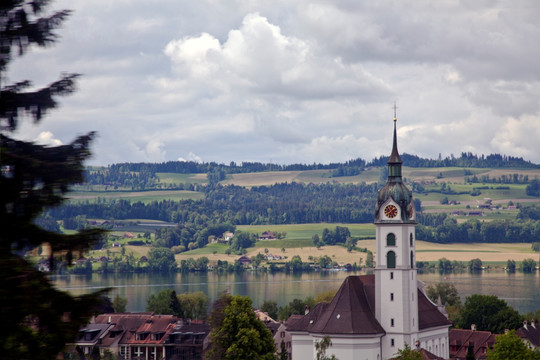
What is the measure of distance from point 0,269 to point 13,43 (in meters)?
4.61

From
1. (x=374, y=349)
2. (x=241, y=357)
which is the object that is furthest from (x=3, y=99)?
(x=374, y=349)

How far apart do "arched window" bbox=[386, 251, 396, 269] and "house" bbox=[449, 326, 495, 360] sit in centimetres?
1566

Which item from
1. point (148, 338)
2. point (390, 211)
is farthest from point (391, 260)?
point (148, 338)

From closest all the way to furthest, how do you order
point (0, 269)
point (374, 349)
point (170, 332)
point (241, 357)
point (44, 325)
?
1. point (0, 269)
2. point (44, 325)
3. point (241, 357)
4. point (374, 349)
5. point (170, 332)

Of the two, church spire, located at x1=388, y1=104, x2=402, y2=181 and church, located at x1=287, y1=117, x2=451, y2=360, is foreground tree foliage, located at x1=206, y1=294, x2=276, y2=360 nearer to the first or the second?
church, located at x1=287, y1=117, x2=451, y2=360

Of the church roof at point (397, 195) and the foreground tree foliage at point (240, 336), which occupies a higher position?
the church roof at point (397, 195)

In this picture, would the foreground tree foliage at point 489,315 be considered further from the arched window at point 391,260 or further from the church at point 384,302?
the arched window at point 391,260

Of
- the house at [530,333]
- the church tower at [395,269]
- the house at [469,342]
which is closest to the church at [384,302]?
the church tower at [395,269]

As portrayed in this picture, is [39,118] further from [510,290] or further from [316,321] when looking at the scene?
[510,290]

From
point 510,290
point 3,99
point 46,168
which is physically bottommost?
point 510,290

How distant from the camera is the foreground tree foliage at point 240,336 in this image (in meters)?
66.9

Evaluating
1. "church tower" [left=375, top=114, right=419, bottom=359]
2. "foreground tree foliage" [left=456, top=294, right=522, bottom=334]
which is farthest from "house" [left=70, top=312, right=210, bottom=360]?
"foreground tree foliage" [left=456, top=294, right=522, bottom=334]

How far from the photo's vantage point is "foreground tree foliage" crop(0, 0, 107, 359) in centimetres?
1688

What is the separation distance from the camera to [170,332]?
95.8 m
